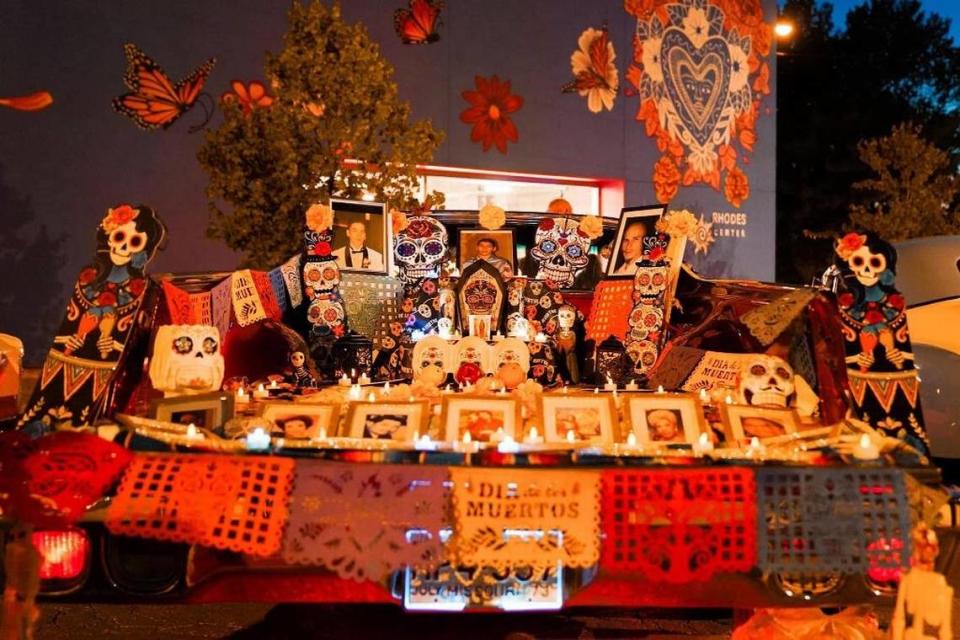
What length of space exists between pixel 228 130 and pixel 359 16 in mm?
3911

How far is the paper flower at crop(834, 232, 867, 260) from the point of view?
3.47m

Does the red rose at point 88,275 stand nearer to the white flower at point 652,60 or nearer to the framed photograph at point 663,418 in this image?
the framed photograph at point 663,418

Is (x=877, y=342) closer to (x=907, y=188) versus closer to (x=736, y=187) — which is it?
(x=736, y=187)

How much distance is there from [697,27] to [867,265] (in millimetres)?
13514

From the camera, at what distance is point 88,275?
129 inches

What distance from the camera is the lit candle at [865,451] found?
284 centimetres

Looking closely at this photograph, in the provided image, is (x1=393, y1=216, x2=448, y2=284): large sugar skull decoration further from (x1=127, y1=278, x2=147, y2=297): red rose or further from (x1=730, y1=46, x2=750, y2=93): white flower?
(x1=730, y1=46, x2=750, y2=93): white flower

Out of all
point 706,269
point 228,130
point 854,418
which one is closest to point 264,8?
point 228,130

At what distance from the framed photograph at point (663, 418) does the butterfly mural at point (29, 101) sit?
29.7ft

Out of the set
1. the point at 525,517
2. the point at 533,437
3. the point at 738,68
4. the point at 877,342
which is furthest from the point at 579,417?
the point at 738,68

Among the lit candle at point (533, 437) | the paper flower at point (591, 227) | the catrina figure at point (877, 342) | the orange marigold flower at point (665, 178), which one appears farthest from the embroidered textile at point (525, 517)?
the orange marigold flower at point (665, 178)

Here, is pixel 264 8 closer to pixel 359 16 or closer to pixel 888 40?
pixel 359 16

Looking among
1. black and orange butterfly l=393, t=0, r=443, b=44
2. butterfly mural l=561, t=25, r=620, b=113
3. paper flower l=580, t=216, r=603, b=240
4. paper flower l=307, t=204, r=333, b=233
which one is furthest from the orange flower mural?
paper flower l=307, t=204, r=333, b=233

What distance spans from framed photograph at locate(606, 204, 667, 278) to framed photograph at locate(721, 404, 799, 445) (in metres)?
1.99
